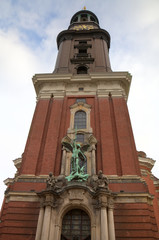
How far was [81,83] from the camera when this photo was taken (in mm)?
20594

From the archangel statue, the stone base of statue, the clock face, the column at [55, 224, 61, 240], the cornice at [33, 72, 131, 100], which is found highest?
the clock face

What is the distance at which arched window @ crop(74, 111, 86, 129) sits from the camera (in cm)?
1727

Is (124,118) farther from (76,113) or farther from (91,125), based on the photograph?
(76,113)

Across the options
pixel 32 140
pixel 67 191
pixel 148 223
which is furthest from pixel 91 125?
pixel 148 223

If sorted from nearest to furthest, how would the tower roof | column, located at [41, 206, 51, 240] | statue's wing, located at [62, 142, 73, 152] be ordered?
column, located at [41, 206, 51, 240] < statue's wing, located at [62, 142, 73, 152] < the tower roof

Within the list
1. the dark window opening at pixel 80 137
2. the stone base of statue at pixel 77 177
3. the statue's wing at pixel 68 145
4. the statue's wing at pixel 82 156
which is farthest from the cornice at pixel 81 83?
the stone base of statue at pixel 77 177

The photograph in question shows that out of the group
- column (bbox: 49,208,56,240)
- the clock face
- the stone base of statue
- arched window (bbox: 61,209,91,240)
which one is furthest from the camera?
the clock face

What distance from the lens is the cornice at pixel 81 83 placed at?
19.7m

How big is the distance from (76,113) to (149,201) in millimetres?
8935

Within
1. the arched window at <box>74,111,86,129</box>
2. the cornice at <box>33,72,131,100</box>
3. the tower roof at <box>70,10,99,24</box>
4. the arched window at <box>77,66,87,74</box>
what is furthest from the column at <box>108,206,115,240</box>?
the tower roof at <box>70,10,99,24</box>

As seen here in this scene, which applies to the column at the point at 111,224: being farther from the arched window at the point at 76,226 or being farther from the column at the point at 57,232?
the column at the point at 57,232

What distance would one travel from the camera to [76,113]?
1836 centimetres

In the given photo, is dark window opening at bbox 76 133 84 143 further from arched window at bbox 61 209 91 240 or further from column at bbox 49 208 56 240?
column at bbox 49 208 56 240

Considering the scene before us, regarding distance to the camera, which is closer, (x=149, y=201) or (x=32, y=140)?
(x=149, y=201)
